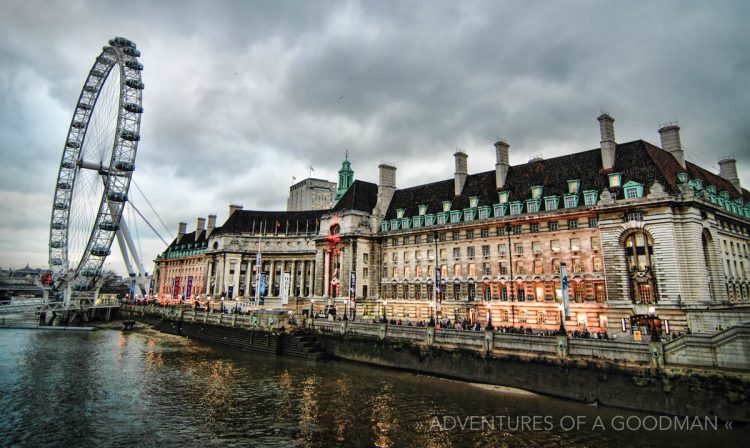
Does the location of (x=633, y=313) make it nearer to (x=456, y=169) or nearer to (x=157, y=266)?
(x=456, y=169)

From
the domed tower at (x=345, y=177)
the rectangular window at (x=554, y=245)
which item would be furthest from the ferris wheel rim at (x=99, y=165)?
the rectangular window at (x=554, y=245)

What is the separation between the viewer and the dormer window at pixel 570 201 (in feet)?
169

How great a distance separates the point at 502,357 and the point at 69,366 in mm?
40168

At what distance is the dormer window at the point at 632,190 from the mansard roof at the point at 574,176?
0.64 m

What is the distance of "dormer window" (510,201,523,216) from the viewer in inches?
2229

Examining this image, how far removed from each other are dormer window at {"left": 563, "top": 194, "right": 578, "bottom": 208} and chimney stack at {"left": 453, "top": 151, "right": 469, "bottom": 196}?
1820 cm

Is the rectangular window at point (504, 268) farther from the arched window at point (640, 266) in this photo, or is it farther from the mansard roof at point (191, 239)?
the mansard roof at point (191, 239)

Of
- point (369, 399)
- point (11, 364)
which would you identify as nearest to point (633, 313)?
point (369, 399)

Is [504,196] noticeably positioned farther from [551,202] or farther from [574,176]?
[574,176]

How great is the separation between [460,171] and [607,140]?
2225 cm

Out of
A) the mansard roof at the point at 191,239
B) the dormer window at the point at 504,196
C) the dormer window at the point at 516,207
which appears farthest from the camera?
the mansard roof at the point at 191,239

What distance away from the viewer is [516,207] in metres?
57.0

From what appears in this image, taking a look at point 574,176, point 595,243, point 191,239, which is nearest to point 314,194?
point 191,239

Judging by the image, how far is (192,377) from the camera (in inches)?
1508
